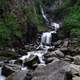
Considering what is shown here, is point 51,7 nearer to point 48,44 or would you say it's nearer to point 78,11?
point 78,11

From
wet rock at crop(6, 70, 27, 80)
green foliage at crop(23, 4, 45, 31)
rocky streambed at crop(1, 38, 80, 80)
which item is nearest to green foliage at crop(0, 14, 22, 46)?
rocky streambed at crop(1, 38, 80, 80)

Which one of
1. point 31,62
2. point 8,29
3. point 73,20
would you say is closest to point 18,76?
point 31,62

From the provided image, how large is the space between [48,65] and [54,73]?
890 mm

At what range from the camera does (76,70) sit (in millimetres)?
13961

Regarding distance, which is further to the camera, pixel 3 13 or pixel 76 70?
pixel 3 13

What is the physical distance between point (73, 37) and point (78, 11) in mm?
7457

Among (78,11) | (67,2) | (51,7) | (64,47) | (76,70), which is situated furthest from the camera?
(51,7)

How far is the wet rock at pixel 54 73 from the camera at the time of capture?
40.1 ft

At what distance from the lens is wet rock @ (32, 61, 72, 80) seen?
40.1ft

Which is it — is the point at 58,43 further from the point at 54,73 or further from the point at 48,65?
the point at 54,73

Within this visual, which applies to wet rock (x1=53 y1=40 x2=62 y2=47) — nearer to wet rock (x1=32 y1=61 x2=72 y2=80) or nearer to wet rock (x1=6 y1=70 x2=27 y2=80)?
wet rock (x1=6 y1=70 x2=27 y2=80)

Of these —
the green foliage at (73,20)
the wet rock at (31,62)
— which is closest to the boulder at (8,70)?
the wet rock at (31,62)

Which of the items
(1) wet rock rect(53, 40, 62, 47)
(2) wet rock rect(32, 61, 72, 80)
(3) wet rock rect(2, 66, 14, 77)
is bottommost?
(1) wet rock rect(53, 40, 62, 47)

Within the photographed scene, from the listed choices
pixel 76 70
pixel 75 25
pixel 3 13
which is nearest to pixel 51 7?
pixel 75 25
